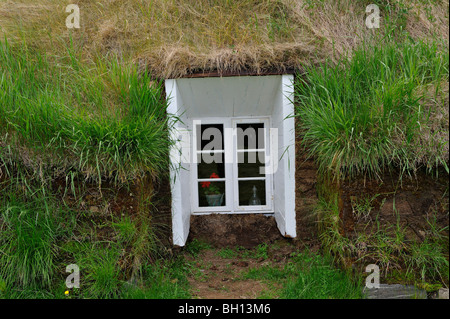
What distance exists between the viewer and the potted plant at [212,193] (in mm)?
5566

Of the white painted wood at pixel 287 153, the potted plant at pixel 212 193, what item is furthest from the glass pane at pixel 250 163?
the white painted wood at pixel 287 153

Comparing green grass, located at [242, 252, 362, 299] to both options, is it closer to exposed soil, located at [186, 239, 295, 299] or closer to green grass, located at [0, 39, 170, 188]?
exposed soil, located at [186, 239, 295, 299]

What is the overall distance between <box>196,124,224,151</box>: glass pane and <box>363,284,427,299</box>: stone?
2.90m

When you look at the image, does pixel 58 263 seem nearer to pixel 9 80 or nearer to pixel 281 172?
pixel 9 80

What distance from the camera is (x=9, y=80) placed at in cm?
428

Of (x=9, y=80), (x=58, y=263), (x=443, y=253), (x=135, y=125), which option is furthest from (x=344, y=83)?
(x=9, y=80)

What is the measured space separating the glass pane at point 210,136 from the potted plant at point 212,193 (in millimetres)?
440

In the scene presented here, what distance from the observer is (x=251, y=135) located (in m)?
5.53

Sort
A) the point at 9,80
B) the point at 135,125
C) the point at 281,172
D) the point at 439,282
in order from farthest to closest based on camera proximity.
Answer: the point at 281,172, the point at 9,80, the point at 135,125, the point at 439,282

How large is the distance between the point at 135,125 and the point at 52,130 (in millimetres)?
Result: 871

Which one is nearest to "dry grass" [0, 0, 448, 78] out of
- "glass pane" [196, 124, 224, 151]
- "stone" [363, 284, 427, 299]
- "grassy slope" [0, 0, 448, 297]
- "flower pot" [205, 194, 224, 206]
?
"grassy slope" [0, 0, 448, 297]

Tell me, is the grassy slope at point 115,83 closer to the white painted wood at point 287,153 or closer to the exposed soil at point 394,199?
the exposed soil at point 394,199

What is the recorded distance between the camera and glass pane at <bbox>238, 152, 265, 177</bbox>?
554 centimetres

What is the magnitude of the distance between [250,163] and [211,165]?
60 centimetres
